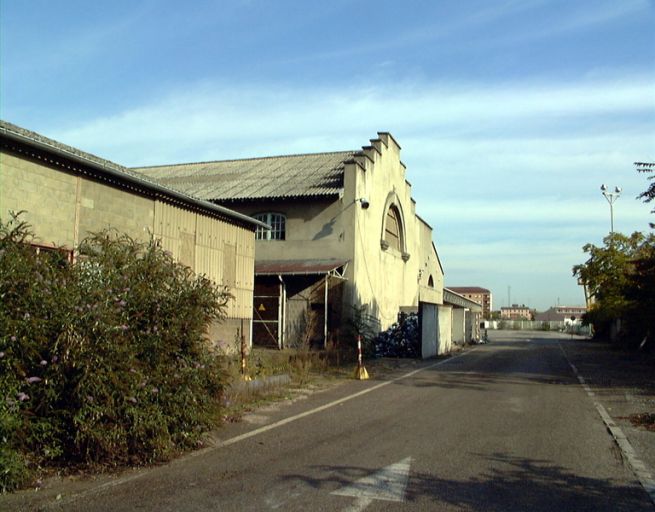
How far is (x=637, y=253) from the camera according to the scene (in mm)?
39406

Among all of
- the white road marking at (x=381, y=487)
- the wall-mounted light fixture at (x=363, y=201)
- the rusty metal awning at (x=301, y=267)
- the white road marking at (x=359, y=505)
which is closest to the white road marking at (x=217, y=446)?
the white road marking at (x=381, y=487)

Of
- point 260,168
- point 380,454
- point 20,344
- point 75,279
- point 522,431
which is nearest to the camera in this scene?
point 20,344

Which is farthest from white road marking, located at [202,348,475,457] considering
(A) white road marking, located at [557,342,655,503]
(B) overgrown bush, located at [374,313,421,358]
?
(B) overgrown bush, located at [374,313,421,358]

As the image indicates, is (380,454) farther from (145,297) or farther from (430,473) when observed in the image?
(145,297)

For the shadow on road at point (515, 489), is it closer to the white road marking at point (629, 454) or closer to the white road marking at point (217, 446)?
the white road marking at point (629, 454)

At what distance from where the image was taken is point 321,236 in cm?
2875

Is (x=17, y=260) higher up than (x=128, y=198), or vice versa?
(x=128, y=198)

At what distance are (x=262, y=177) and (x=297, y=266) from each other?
277 inches

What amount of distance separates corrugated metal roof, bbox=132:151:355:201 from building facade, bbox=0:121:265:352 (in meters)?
8.16

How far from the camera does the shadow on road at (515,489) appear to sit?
236 inches

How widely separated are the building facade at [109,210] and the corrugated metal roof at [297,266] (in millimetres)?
5782

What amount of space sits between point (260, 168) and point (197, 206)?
17.5 metres

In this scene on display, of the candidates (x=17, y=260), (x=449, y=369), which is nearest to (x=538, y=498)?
(x=17, y=260)

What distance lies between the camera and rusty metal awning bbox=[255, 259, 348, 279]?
26.7 metres
